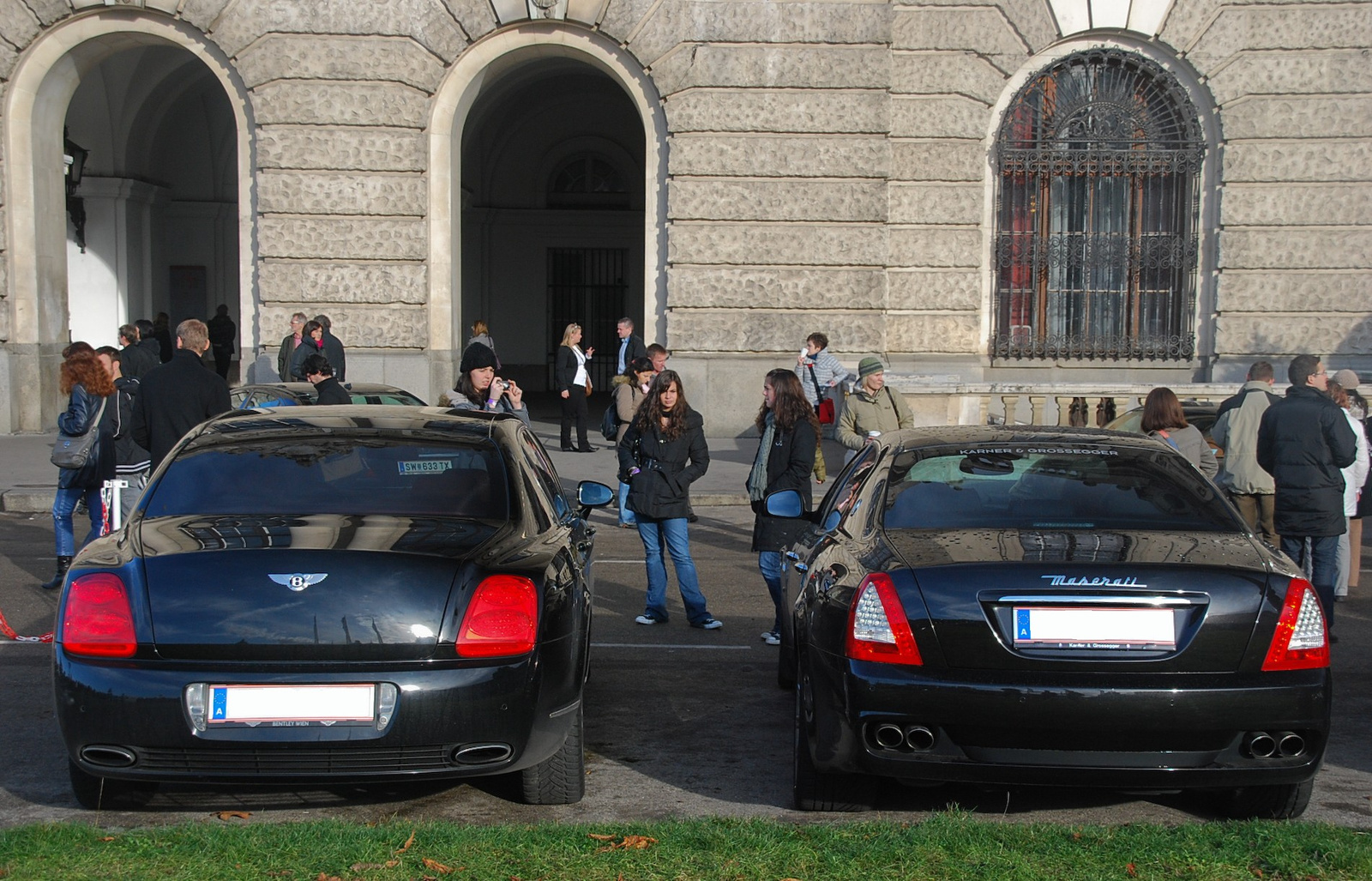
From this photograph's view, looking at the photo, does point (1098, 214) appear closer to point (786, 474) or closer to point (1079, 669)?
point (786, 474)

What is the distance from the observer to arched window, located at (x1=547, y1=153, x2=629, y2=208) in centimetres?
2761

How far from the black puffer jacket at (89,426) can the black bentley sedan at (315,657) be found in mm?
4555

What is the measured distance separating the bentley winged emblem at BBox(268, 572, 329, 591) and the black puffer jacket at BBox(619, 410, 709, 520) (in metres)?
3.85

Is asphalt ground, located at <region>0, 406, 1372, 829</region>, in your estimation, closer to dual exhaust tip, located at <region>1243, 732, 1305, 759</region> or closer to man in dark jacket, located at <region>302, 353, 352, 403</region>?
dual exhaust tip, located at <region>1243, 732, 1305, 759</region>

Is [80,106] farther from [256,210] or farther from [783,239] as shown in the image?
[783,239]

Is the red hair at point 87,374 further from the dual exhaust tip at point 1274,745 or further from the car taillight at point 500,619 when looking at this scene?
the dual exhaust tip at point 1274,745

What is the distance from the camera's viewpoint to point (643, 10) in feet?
58.3

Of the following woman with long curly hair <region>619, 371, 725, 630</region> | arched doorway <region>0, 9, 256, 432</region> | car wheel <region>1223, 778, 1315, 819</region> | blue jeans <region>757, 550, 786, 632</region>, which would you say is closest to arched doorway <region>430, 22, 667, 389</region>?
arched doorway <region>0, 9, 256, 432</region>

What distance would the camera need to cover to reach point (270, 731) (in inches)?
168

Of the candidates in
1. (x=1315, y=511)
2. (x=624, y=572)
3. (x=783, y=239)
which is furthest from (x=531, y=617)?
(x=783, y=239)

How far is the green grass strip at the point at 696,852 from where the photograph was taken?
3.94 meters

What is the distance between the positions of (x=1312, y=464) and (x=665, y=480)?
3.53 metres

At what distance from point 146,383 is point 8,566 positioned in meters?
2.63

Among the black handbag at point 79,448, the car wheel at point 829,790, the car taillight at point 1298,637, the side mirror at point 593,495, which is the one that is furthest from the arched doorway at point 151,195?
the car taillight at point 1298,637
